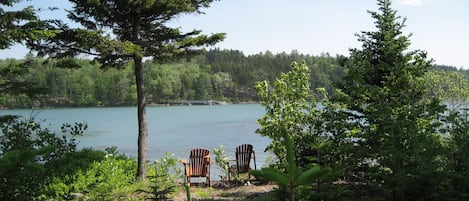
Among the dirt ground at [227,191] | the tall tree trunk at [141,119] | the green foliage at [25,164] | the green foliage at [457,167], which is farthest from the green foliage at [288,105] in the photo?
the green foliage at [25,164]

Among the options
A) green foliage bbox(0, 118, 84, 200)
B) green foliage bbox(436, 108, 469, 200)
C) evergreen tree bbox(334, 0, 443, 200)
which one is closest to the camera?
green foliage bbox(0, 118, 84, 200)

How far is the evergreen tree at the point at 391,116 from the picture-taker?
5.20m

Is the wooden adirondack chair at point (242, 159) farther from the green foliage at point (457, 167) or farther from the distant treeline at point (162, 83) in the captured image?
the distant treeline at point (162, 83)

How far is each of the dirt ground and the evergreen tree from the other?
2579mm

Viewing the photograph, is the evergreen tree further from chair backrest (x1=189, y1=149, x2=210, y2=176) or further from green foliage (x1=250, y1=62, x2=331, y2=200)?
chair backrest (x1=189, y1=149, x2=210, y2=176)

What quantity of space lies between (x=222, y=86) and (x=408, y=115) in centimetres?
9532

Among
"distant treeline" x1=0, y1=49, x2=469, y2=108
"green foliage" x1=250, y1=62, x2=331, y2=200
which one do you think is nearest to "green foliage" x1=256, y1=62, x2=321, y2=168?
"green foliage" x1=250, y1=62, x2=331, y2=200

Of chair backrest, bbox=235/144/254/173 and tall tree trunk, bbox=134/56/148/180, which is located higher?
tall tree trunk, bbox=134/56/148/180

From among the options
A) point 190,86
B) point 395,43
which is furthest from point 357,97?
point 190,86

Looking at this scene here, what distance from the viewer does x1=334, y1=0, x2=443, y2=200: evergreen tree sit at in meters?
5.20

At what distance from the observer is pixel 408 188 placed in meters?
5.11

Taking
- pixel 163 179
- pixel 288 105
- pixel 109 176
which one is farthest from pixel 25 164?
pixel 288 105

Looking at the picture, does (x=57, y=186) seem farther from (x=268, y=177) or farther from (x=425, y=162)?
(x=268, y=177)

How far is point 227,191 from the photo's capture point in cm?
1009
